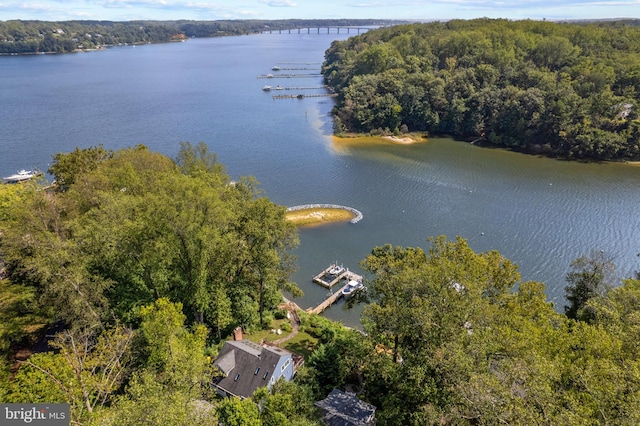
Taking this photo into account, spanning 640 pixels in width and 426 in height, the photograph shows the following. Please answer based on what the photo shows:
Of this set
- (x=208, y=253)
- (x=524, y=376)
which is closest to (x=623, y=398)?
(x=524, y=376)

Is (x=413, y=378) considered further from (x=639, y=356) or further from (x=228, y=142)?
(x=228, y=142)

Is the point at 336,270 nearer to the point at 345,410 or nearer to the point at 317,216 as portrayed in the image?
the point at 317,216

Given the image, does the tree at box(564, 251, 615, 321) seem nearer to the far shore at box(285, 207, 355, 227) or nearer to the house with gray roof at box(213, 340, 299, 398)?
the house with gray roof at box(213, 340, 299, 398)

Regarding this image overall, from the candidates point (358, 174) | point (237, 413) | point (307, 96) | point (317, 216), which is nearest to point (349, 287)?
point (317, 216)

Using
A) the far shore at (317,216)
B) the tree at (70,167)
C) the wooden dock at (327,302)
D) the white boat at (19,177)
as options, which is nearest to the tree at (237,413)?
the wooden dock at (327,302)

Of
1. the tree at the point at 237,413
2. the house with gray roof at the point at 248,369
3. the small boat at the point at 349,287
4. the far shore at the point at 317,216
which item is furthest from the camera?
the far shore at the point at 317,216

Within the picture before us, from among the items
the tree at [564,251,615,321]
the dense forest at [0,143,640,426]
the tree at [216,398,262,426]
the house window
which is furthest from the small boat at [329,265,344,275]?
the tree at [216,398,262,426]

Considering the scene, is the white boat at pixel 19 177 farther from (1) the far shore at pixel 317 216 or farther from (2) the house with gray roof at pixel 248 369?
(2) the house with gray roof at pixel 248 369
